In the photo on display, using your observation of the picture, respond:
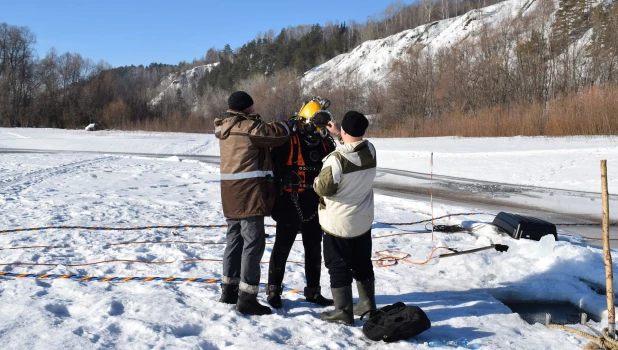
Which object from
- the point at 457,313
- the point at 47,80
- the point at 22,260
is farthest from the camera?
the point at 47,80

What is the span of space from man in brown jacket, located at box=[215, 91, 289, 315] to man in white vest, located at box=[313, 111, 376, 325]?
511 millimetres

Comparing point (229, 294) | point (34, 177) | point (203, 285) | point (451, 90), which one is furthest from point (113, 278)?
point (451, 90)

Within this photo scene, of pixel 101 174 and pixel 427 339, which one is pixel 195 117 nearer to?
pixel 101 174

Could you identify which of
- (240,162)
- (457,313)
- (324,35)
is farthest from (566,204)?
(324,35)

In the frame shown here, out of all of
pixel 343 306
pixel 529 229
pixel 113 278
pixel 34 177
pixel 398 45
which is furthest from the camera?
pixel 398 45

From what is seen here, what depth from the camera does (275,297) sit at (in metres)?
4.31

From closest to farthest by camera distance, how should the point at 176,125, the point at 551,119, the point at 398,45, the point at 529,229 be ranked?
the point at 529,229 < the point at 551,119 < the point at 176,125 < the point at 398,45

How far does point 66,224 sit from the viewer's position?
7707 mm

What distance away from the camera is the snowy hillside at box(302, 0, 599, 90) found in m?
69.2

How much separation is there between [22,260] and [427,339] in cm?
469

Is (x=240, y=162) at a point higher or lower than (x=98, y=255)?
higher

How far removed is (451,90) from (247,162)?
37656 mm

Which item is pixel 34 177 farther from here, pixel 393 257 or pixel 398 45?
pixel 398 45

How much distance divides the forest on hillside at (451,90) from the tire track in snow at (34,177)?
19420 millimetres
